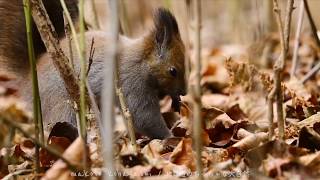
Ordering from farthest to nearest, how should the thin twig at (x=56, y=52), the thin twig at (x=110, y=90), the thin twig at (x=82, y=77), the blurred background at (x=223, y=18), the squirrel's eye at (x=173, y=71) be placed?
the blurred background at (x=223, y=18), the squirrel's eye at (x=173, y=71), the thin twig at (x=56, y=52), the thin twig at (x=82, y=77), the thin twig at (x=110, y=90)

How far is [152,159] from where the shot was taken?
2646mm

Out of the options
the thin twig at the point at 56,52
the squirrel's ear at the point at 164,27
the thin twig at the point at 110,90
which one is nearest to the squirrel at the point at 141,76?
the squirrel's ear at the point at 164,27

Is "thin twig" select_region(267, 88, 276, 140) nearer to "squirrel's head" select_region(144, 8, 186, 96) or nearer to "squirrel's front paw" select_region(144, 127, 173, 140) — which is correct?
"squirrel's front paw" select_region(144, 127, 173, 140)

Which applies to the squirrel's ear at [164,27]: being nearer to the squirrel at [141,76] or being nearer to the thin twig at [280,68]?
the squirrel at [141,76]

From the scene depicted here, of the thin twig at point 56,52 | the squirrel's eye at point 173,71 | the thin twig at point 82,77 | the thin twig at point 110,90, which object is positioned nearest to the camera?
the thin twig at point 110,90

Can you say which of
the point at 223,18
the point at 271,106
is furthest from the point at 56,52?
the point at 223,18

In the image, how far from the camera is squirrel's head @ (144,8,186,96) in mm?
3904

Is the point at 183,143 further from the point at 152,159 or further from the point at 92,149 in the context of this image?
the point at 92,149

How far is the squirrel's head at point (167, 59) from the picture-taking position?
390 centimetres

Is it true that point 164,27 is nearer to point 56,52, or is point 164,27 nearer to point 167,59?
point 167,59

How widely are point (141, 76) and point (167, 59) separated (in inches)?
7.0

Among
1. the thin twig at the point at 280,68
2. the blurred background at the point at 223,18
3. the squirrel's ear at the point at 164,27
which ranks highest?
the blurred background at the point at 223,18

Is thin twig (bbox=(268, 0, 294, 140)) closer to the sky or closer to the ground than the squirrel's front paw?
closer to the sky

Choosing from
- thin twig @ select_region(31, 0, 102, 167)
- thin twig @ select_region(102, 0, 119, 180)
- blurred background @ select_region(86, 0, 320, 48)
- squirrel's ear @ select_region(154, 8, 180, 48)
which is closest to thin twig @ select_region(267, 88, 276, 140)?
blurred background @ select_region(86, 0, 320, 48)
